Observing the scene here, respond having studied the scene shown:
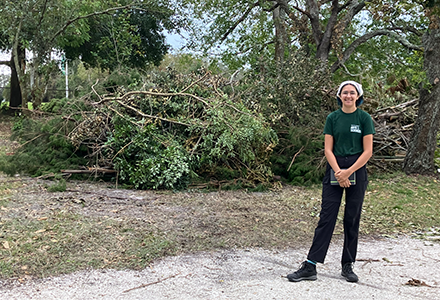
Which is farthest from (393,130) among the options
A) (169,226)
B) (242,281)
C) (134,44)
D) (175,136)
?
(134,44)

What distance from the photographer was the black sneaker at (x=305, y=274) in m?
3.71

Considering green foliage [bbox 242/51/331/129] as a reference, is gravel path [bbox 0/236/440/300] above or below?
below

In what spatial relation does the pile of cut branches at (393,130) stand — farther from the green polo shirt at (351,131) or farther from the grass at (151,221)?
the green polo shirt at (351,131)

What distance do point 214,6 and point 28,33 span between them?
7.57m

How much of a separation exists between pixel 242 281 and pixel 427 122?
775cm

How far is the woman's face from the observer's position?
146 inches

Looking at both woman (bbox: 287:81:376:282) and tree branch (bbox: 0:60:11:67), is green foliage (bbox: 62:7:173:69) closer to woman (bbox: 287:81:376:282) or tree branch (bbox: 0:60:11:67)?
tree branch (bbox: 0:60:11:67)

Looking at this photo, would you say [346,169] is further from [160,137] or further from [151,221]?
[160,137]

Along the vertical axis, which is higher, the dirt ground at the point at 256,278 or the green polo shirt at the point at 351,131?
the green polo shirt at the point at 351,131

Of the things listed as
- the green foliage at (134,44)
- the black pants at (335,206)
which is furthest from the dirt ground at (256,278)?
the green foliage at (134,44)

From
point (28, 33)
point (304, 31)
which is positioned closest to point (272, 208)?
point (304, 31)

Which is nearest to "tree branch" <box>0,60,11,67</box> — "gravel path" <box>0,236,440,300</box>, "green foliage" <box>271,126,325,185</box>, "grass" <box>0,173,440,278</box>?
"grass" <box>0,173,440,278</box>

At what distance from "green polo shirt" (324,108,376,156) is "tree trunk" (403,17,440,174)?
268 inches

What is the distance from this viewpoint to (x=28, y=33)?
52.9 ft
